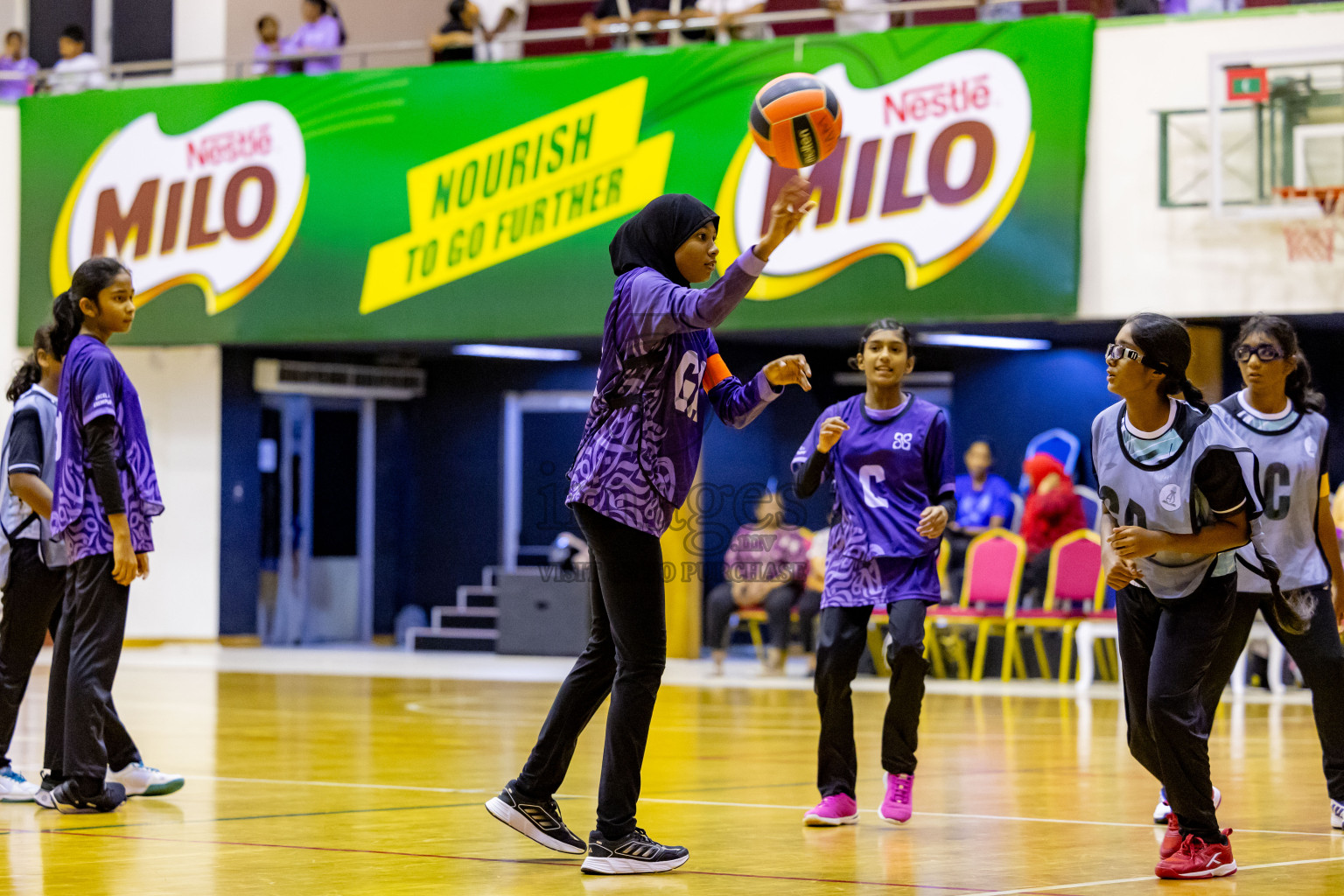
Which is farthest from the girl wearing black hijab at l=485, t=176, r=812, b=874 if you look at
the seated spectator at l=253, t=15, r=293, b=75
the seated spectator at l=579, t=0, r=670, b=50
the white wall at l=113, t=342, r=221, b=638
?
the white wall at l=113, t=342, r=221, b=638

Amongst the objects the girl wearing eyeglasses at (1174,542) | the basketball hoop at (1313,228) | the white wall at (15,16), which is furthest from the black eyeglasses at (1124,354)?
the white wall at (15,16)

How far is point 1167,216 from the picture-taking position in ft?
49.9

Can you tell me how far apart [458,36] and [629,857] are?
13702 mm

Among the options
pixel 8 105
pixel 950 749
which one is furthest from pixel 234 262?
pixel 950 749

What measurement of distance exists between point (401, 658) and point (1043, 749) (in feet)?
34.1

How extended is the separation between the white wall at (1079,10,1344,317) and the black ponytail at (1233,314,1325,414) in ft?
27.5

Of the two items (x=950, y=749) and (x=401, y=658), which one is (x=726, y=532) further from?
(x=950, y=749)

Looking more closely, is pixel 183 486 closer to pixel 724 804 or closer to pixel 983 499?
pixel 983 499

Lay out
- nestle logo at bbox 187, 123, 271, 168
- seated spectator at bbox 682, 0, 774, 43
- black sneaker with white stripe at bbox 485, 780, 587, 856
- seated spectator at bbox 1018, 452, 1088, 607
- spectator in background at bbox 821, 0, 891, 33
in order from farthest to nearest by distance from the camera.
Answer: nestle logo at bbox 187, 123, 271, 168, seated spectator at bbox 682, 0, 774, 43, spectator in background at bbox 821, 0, 891, 33, seated spectator at bbox 1018, 452, 1088, 607, black sneaker with white stripe at bbox 485, 780, 587, 856

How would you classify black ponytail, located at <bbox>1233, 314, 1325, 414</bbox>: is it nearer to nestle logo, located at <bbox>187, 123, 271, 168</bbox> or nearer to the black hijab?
the black hijab

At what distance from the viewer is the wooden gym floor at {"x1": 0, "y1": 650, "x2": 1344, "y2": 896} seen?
527cm

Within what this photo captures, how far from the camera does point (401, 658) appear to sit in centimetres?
1892

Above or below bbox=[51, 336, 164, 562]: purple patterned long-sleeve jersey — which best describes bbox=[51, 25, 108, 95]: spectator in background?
above

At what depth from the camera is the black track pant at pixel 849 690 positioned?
667cm
